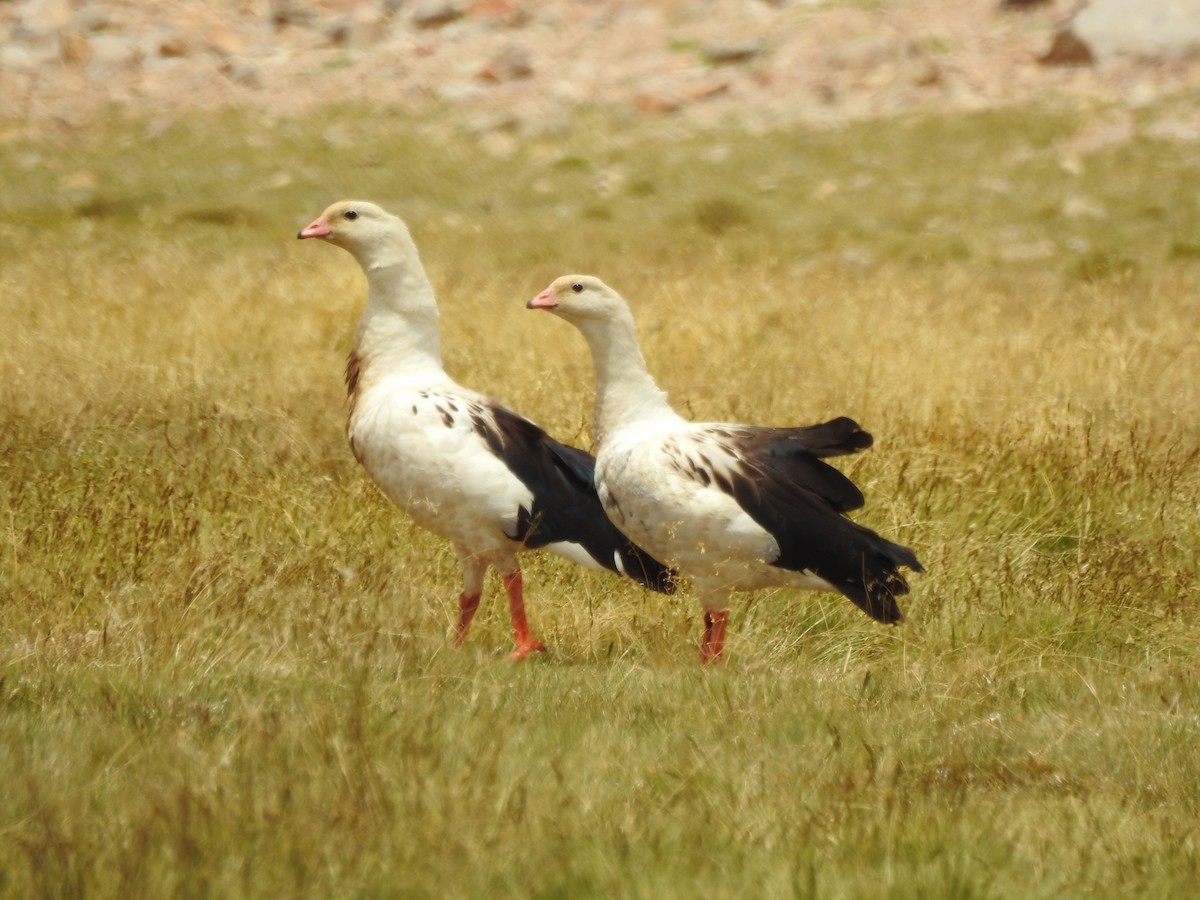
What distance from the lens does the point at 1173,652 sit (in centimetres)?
619

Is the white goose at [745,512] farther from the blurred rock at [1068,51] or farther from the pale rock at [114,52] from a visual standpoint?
the pale rock at [114,52]

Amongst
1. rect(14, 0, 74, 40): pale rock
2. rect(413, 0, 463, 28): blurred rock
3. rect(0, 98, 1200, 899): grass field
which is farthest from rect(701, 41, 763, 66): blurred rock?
rect(0, 98, 1200, 899): grass field

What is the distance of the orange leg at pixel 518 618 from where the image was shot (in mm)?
5928

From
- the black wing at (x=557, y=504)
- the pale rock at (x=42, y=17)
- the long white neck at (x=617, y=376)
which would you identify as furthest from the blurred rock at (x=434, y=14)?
the long white neck at (x=617, y=376)

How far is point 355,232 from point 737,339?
4450mm

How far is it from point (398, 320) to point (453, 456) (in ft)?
2.58

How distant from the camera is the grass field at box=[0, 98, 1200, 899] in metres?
3.61

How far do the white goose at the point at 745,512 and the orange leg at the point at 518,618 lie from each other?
0.49 m

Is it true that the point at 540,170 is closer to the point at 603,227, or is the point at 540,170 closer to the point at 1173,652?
the point at 603,227

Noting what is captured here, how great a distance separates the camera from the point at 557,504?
618cm

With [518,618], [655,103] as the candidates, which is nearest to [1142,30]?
[655,103]

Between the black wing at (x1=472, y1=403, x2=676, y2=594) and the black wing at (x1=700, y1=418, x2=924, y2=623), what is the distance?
1.91 feet

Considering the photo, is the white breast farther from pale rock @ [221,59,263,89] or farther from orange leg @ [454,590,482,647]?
pale rock @ [221,59,263,89]

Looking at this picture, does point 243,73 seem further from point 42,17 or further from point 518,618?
point 518,618
